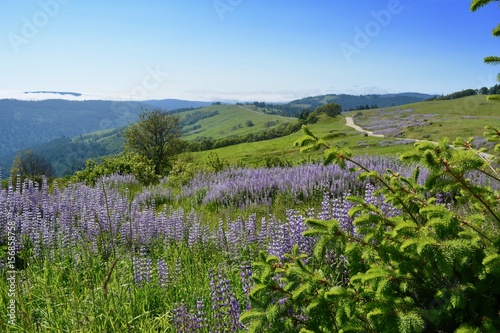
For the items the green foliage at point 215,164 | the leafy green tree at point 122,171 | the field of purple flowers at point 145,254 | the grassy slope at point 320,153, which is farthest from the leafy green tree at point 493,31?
the grassy slope at point 320,153

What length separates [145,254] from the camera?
7.21 meters

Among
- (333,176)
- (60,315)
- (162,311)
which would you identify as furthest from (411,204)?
(333,176)

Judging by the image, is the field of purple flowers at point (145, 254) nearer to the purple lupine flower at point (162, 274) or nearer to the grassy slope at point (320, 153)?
the purple lupine flower at point (162, 274)

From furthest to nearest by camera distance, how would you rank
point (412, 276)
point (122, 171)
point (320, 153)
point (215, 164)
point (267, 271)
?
point (320, 153) < point (122, 171) < point (215, 164) < point (267, 271) < point (412, 276)

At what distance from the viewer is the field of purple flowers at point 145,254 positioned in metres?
4.64

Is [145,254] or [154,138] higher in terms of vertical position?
[145,254]

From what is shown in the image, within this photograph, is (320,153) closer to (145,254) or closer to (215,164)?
(215,164)

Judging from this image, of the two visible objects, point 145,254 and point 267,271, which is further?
point 145,254

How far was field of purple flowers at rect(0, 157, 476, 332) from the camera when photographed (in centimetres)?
464

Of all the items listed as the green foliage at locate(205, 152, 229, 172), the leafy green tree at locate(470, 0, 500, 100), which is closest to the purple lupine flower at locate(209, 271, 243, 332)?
the leafy green tree at locate(470, 0, 500, 100)

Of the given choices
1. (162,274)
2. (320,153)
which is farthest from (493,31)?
(320,153)

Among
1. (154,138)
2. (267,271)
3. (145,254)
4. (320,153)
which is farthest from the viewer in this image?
(320,153)

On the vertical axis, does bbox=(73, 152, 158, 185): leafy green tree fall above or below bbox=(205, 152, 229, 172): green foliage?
below

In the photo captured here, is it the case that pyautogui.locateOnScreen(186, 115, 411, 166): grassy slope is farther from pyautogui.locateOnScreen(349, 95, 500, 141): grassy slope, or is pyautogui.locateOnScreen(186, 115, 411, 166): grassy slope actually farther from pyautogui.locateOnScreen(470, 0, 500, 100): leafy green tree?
pyautogui.locateOnScreen(470, 0, 500, 100): leafy green tree
